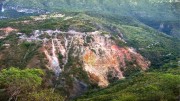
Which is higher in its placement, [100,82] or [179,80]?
[179,80]

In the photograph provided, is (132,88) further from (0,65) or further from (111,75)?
(0,65)

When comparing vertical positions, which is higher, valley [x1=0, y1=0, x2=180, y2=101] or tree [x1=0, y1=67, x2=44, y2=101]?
tree [x1=0, y1=67, x2=44, y2=101]

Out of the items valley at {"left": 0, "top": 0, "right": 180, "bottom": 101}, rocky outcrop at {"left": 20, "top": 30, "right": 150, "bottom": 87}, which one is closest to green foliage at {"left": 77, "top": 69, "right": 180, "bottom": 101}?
valley at {"left": 0, "top": 0, "right": 180, "bottom": 101}

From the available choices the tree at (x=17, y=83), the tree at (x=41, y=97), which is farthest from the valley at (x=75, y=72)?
the tree at (x=41, y=97)

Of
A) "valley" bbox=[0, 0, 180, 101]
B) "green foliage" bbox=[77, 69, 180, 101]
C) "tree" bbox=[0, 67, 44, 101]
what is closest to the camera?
"tree" bbox=[0, 67, 44, 101]

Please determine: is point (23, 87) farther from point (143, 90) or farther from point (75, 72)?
point (75, 72)

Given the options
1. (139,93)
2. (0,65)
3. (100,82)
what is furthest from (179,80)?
(0,65)

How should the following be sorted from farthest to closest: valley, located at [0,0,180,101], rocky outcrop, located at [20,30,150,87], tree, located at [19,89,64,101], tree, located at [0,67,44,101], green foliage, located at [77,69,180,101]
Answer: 1. rocky outcrop, located at [20,30,150,87]
2. green foliage, located at [77,69,180,101]
3. valley, located at [0,0,180,101]
4. tree, located at [0,67,44,101]
5. tree, located at [19,89,64,101]

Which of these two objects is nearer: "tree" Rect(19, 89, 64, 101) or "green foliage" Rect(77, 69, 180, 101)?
"tree" Rect(19, 89, 64, 101)

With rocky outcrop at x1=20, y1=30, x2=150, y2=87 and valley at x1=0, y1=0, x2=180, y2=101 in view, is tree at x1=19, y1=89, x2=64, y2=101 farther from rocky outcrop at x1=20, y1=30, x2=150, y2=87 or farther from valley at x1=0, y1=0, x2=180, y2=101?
rocky outcrop at x1=20, y1=30, x2=150, y2=87
